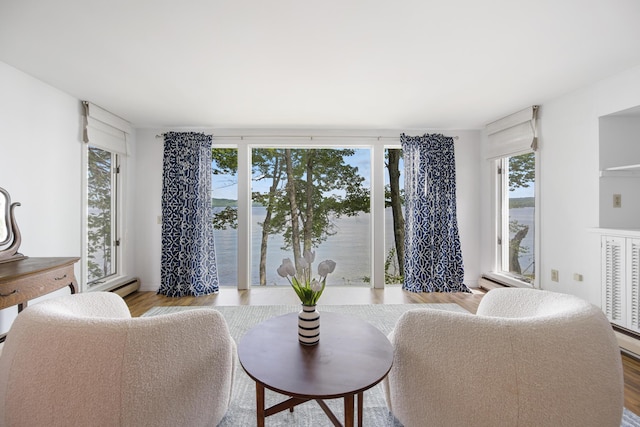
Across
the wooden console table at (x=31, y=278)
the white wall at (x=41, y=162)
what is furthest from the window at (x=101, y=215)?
the wooden console table at (x=31, y=278)

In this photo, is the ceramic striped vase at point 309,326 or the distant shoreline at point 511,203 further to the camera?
the distant shoreline at point 511,203

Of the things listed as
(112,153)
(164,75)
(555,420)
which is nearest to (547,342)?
(555,420)

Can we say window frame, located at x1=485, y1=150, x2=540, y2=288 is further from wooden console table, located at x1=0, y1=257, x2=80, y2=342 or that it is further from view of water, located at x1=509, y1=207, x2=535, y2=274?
wooden console table, located at x1=0, y1=257, x2=80, y2=342

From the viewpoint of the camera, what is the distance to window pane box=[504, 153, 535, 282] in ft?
12.0

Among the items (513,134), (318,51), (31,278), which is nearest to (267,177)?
(318,51)

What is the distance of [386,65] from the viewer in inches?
93.7

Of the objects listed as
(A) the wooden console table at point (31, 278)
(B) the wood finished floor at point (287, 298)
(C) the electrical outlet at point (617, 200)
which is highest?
(C) the electrical outlet at point (617, 200)

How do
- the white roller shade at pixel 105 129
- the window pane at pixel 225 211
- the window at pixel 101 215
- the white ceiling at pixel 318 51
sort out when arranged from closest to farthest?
1. the white ceiling at pixel 318 51
2. the white roller shade at pixel 105 129
3. the window at pixel 101 215
4. the window pane at pixel 225 211

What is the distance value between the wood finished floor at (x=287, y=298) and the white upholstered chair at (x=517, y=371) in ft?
7.63

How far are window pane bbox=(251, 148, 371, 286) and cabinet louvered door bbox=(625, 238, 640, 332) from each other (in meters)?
3.02

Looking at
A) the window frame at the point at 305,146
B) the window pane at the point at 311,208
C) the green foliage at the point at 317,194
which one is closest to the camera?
the window frame at the point at 305,146

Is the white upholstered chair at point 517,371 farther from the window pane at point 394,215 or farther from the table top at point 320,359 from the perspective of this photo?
the window pane at point 394,215

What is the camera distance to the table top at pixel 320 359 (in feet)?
3.89

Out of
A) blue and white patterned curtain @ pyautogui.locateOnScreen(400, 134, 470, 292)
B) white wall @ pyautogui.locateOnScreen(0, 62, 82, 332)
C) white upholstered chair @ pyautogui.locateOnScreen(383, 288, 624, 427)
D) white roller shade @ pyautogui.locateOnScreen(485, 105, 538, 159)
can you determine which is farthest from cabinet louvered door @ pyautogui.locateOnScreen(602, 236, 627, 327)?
white wall @ pyautogui.locateOnScreen(0, 62, 82, 332)
